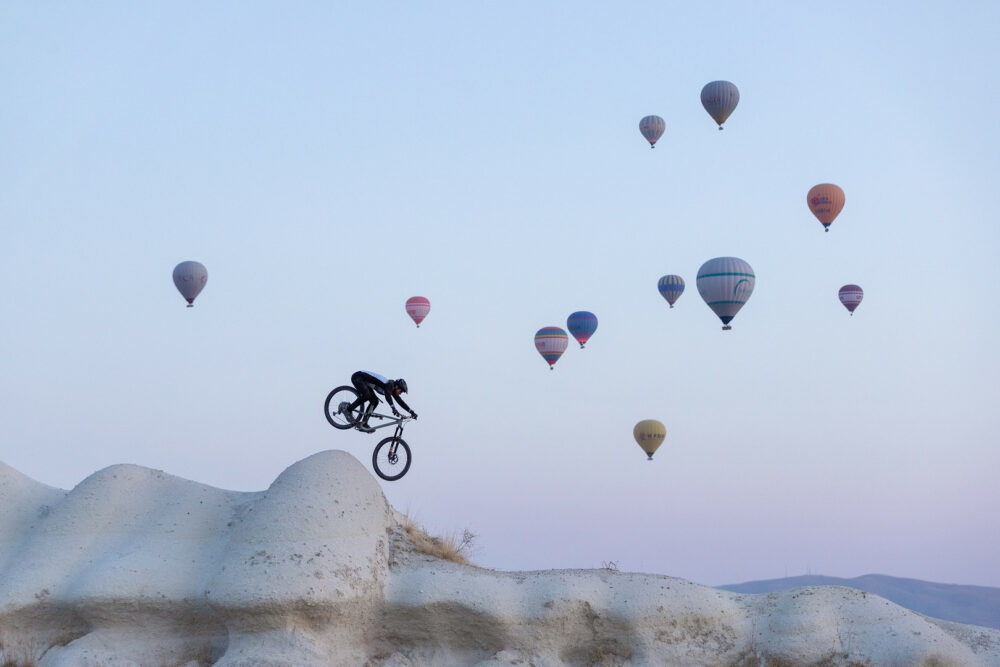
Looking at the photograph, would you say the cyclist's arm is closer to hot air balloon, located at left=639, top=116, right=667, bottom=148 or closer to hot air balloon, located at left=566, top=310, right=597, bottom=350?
hot air balloon, located at left=566, top=310, right=597, bottom=350

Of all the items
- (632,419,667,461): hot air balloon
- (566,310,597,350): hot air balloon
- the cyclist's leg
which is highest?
(566,310,597,350): hot air balloon

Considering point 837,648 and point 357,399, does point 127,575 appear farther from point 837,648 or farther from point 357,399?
point 837,648

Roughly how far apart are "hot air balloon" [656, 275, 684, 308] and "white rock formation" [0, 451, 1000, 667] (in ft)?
119

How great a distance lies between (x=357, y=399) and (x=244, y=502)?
3.35 m

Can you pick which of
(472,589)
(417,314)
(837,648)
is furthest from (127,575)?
(417,314)

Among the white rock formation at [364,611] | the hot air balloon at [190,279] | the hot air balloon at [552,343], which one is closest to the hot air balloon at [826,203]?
the hot air balloon at [552,343]

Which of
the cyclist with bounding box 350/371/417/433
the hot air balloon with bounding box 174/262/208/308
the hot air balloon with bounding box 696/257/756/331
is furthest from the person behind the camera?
the hot air balloon with bounding box 696/257/756/331

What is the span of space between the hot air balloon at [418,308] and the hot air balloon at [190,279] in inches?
389

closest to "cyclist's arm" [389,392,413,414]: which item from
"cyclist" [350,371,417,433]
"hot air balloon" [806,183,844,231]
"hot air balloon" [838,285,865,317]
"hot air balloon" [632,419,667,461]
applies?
"cyclist" [350,371,417,433]

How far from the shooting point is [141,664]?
25203 millimetres

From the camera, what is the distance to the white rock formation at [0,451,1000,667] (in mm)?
24578

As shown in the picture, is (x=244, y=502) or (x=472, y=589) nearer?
(x=472, y=589)

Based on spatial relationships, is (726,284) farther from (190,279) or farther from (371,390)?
(371,390)

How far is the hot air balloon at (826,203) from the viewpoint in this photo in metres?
58.0
